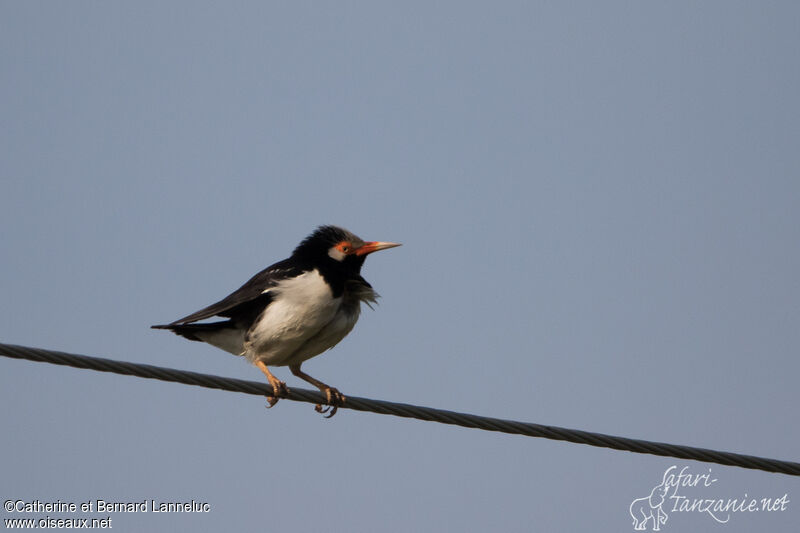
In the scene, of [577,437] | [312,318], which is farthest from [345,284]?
[577,437]

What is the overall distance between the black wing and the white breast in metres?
0.13

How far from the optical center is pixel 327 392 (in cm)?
814

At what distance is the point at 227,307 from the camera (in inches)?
346

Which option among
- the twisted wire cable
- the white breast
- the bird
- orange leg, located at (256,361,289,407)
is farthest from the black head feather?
the twisted wire cable

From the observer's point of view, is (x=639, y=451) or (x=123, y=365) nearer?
(x=123, y=365)

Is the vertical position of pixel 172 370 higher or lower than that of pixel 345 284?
lower

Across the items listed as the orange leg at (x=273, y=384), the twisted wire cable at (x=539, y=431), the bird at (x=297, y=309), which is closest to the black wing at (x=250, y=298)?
the bird at (x=297, y=309)

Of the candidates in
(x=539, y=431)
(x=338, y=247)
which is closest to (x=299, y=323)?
(x=338, y=247)

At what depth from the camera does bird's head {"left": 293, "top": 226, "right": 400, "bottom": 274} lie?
905 cm

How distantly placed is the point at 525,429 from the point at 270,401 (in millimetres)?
2574

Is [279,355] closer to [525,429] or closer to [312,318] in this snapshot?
[312,318]

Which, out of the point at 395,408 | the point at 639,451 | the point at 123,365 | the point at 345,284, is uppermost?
the point at 345,284

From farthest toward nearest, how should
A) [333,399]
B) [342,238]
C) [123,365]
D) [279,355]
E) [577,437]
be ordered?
[342,238] → [279,355] → [333,399] → [577,437] → [123,365]

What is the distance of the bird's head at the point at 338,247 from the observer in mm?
9047
